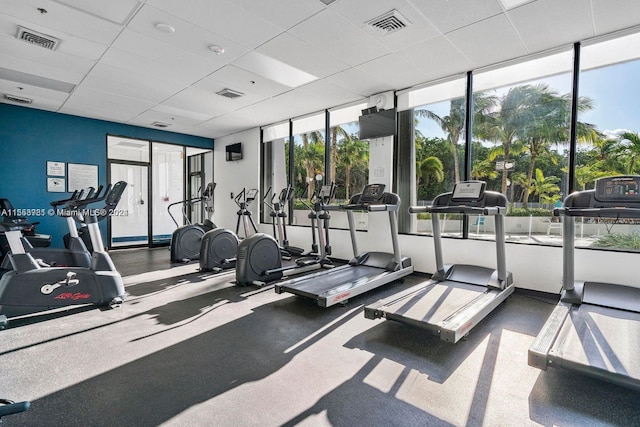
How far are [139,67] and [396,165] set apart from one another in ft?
13.6

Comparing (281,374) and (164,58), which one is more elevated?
(164,58)

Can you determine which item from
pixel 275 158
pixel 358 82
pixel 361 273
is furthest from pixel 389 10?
pixel 275 158

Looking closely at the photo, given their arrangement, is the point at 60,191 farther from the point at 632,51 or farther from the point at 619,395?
the point at 632,51

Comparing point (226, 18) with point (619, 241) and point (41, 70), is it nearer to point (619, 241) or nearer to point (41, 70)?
point (41, 70)

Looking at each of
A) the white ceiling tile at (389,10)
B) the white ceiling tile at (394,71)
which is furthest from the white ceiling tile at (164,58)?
the white ceiling tile at (394,71)

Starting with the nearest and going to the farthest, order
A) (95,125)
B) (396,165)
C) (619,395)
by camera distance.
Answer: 1. (619,395)
2. (396,165)
3. (95,125)

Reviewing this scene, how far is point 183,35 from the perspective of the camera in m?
3.67

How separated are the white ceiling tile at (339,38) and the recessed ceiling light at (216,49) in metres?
0.97

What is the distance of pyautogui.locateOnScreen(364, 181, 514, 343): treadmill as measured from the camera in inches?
111

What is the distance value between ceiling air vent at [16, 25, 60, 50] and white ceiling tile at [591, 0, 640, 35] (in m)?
5.69

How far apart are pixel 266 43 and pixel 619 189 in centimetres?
383

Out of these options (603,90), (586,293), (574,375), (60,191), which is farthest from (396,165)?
(60,191)

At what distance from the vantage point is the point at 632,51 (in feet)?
11.9

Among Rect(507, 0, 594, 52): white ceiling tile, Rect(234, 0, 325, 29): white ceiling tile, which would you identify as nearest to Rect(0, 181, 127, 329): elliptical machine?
Rect(234, 0, 325, 29): white ceiling tile
